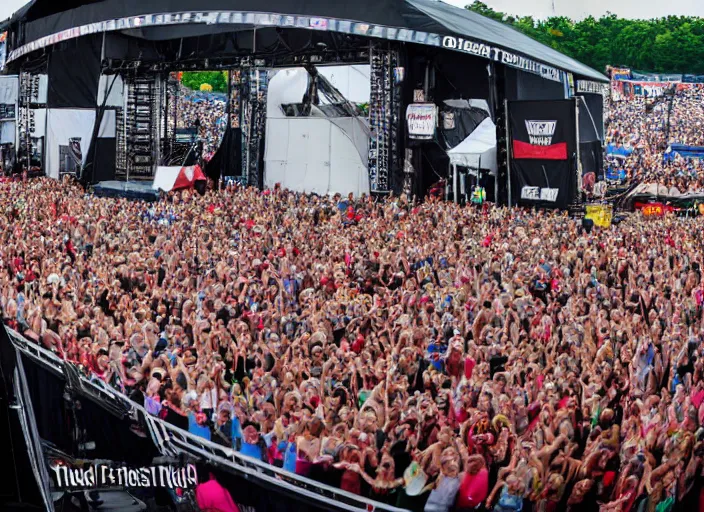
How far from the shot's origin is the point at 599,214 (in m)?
21.7

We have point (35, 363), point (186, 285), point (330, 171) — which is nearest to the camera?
point (35, 363)

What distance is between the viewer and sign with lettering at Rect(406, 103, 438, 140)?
25672mm

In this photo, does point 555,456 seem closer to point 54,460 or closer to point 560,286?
point 54,460

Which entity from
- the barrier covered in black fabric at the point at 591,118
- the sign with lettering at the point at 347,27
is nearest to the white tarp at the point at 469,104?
the sign with lettering at the point at 347,27

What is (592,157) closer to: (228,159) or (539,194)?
(539,194)

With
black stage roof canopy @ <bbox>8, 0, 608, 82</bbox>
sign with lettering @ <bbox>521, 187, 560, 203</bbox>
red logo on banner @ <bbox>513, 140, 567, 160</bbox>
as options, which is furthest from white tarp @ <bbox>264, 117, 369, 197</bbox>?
sign with lettering @ <bbox>521, 187, 560, 203</bbox>

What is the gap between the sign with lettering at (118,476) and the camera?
24.3 ft

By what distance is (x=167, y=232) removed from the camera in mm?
19000

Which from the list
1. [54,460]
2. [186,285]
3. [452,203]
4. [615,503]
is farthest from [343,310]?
[452,203]

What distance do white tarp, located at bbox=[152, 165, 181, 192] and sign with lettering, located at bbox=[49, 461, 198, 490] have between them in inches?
866

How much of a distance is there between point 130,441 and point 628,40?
3112 inches

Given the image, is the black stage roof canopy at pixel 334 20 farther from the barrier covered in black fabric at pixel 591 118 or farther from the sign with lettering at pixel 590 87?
the barrier covered in black fabric at pixel 591 118

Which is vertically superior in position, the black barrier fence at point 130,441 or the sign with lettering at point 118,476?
the black barrier fence at point 130,441

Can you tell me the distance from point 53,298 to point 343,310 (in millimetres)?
3737
